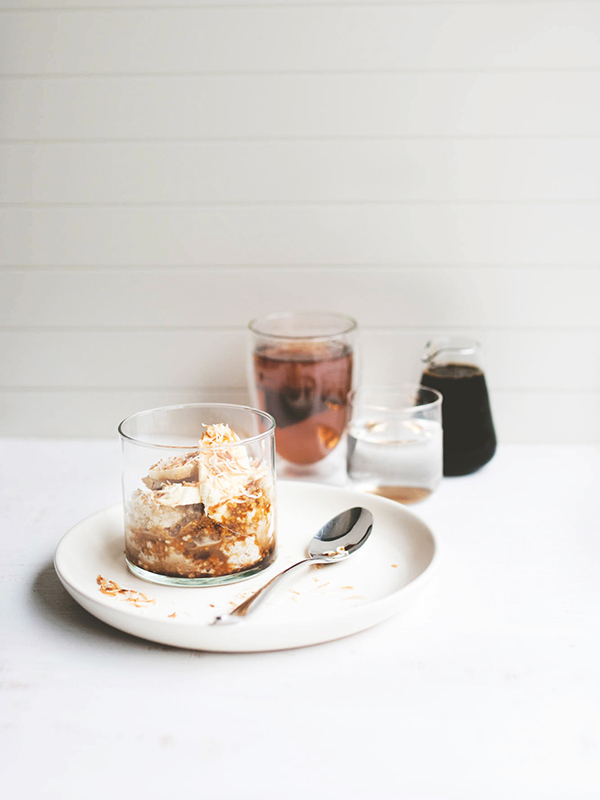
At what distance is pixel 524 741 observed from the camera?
538mm

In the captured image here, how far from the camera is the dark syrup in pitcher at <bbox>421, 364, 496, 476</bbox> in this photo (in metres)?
1.05

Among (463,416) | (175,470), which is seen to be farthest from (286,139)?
(175,470)

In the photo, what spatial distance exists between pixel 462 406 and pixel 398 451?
0.14 m

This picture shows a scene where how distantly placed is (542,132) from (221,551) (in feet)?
2.51

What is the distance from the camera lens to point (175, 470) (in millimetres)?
723

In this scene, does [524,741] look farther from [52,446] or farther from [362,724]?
[52,446]

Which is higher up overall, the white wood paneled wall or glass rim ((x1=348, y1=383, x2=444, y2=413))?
the white wood paneled wall

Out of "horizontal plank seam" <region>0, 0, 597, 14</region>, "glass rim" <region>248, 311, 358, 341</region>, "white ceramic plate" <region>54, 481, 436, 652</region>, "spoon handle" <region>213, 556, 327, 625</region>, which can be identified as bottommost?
"white ceramic plate" <region>54, 481, 436, 652</region>

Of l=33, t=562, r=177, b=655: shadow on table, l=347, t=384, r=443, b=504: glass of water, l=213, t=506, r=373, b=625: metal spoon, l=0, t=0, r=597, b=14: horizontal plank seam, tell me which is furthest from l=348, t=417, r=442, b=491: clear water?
l=0, t=0, r=597, b=14: horizontal plank seam

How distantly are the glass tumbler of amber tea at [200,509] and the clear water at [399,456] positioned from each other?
0.24 m

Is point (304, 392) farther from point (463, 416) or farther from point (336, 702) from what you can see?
point (336, 702)

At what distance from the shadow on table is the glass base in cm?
6

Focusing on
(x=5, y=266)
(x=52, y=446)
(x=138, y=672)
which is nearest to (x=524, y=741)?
(x=138, y=672)

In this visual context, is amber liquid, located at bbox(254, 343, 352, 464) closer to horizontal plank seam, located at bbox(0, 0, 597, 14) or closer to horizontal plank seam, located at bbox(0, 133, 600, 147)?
horizontal plank seam, located at bbox(0, 133, 600, 147)
